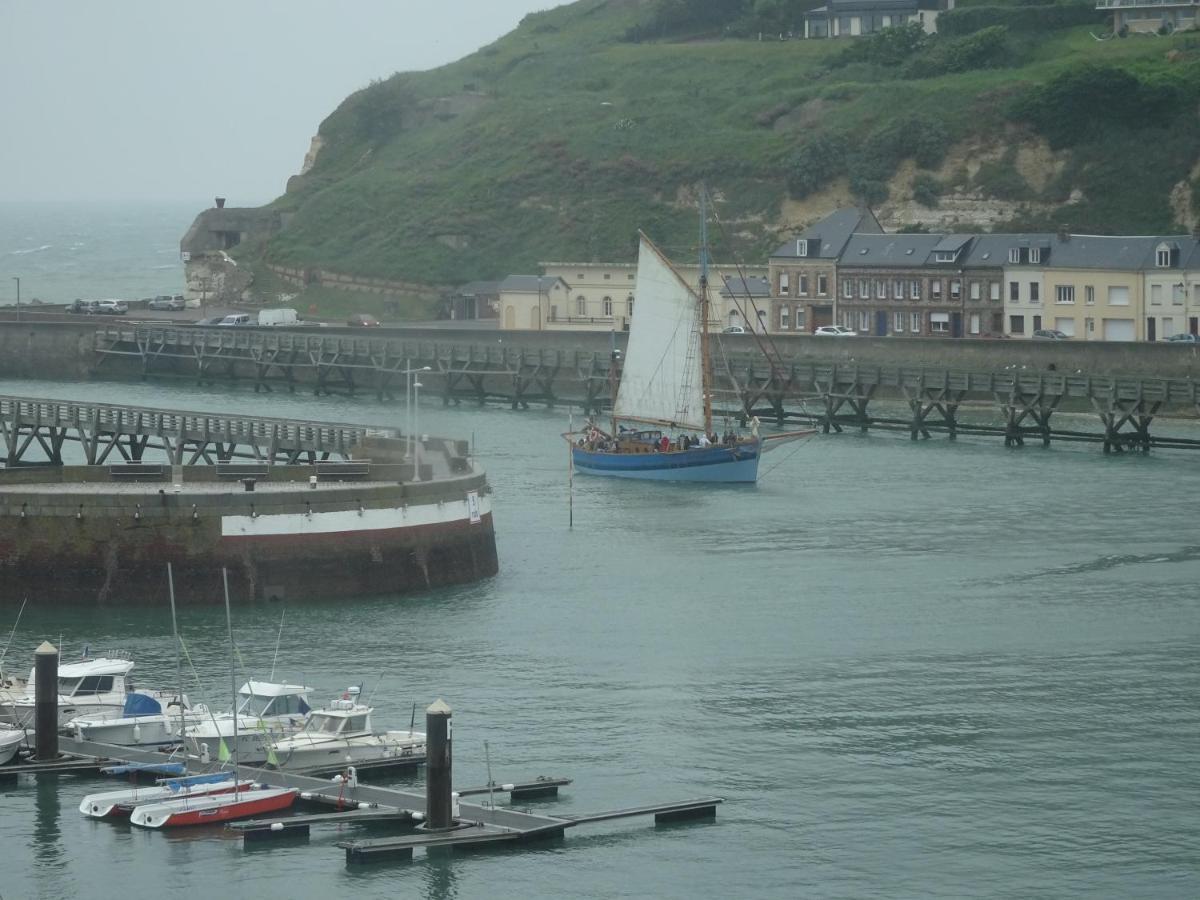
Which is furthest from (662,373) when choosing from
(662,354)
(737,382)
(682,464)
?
(737,382)

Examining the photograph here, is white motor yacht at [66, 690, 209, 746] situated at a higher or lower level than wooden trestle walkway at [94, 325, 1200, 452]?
lower

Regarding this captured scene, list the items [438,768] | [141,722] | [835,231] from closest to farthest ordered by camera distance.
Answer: [438,768] → [141,722] → [835,231]

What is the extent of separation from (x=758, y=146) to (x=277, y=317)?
32682 millimetres

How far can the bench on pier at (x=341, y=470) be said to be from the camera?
57000 millimetres

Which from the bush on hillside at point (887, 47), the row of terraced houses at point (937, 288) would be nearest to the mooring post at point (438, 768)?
the row of terraced houses at point (937, 288)

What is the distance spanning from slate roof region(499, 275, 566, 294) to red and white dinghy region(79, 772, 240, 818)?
89.4 m

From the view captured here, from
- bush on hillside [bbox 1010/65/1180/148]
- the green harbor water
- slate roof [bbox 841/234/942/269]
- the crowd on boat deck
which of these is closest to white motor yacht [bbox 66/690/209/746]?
the green harbor water

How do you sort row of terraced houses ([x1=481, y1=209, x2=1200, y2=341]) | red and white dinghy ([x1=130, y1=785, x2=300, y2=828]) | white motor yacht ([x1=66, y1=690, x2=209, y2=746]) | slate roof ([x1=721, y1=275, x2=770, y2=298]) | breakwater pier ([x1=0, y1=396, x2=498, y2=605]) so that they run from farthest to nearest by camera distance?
1. slate roof ([x1=721, y1=275, x2=770, y2=298])
2. row of terraced houses ([x1=481, y1=209, x2=1200, y2=341])
3. breakwater pier ([x1=0, y1=396, x2=498, y2=605])
4. white motor yacht ([x1=66, y1=690, x2=209, y2=746])
5. red and white dinghy ([x1=130, y1=785, x2=300, y2=828])

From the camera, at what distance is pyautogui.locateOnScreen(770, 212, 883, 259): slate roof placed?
117125 mm

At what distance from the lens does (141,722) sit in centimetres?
4038

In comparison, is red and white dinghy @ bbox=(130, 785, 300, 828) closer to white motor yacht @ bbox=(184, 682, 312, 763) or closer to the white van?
white motor yacht @ bbox=(184, 682, 312, 763)

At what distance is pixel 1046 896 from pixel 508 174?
118569mm

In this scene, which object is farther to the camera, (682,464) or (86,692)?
(682,464)

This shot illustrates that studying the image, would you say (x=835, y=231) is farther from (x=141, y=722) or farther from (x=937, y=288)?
(x=141, y=722)
